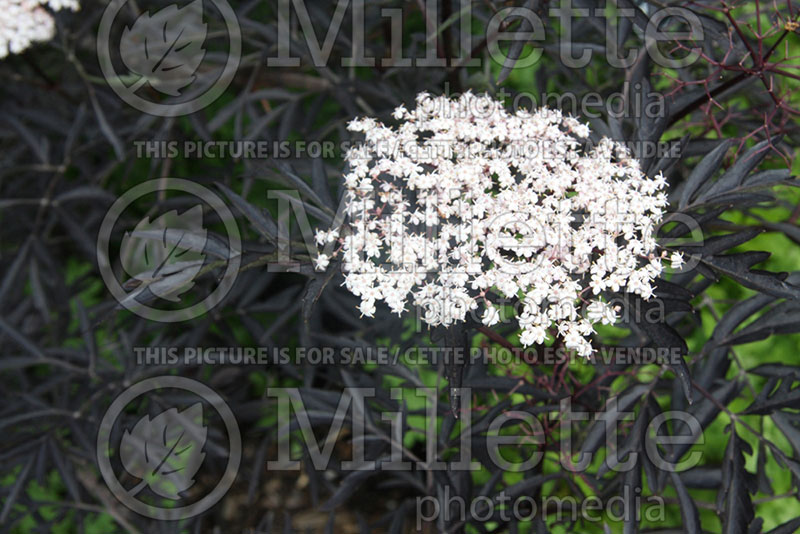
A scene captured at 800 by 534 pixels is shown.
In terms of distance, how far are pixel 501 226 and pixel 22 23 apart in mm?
1378

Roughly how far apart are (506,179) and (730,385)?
24.3 inches

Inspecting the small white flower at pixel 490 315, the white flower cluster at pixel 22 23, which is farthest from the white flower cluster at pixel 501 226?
the white flower cluster at pixel 22 23

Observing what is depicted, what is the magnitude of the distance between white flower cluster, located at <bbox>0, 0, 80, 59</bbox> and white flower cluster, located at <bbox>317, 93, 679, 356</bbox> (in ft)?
3.46

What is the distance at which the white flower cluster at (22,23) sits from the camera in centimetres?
169

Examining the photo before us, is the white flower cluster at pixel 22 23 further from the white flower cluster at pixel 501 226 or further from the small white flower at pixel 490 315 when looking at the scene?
the small white flower at pixel 490 315

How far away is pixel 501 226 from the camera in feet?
3.51

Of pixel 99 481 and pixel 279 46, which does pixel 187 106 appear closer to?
pixel 279 46

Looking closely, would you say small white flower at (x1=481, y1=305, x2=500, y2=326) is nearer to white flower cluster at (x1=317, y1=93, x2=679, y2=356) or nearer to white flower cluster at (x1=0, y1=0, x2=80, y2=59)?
white flower cluster at (x1=317, y1=93, x2=679, y2=356)

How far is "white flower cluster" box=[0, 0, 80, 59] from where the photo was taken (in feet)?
5.53

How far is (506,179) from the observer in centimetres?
111

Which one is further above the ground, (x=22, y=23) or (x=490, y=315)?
(x=22, y=23)

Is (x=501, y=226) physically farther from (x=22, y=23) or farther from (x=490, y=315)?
(x=22, y=23)

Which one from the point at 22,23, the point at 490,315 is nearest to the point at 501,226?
the point at 490,315

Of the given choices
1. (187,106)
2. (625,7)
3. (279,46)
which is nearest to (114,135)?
(187,106)
